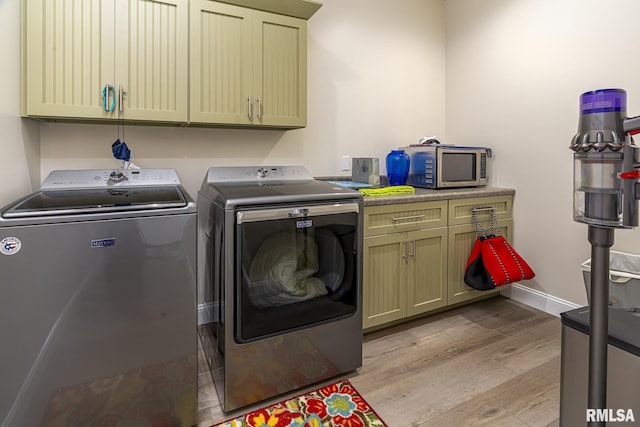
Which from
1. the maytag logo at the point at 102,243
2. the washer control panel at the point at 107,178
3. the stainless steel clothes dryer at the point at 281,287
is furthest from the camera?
the washer control panel at the point at 107,178

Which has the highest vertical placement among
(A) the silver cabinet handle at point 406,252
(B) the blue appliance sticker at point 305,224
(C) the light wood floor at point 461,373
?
(B) the blue appliance sticker at point 305,224

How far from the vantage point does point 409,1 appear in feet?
10.5

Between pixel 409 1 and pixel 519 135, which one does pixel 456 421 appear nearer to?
pixel 519 135

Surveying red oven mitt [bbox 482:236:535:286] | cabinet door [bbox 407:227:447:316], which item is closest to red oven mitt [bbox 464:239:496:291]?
red oven mitt [bbox 482:236:535:286]

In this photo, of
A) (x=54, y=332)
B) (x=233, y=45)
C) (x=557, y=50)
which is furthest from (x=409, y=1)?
(x=54, y=332)

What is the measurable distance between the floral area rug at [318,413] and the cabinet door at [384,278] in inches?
22.9

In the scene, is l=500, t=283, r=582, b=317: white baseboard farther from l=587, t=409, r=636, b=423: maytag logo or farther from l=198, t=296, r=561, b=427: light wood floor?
l=587, t=409, r=636, b=423: maytag logo

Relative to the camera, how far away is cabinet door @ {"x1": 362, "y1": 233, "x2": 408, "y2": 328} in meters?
2.29

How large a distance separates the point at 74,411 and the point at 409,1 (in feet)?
11.9

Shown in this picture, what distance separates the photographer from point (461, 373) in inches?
78.2

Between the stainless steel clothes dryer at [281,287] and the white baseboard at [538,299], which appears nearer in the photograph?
the stainless steel clothes dryer at [281,287]

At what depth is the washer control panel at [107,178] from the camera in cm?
189

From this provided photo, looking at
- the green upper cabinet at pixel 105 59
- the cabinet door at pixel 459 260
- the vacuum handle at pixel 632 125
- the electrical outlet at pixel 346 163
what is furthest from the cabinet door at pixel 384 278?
the vacuum handle at pixel 632 125

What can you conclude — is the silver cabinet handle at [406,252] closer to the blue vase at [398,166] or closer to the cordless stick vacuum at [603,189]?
the blue vase at [398,166]
